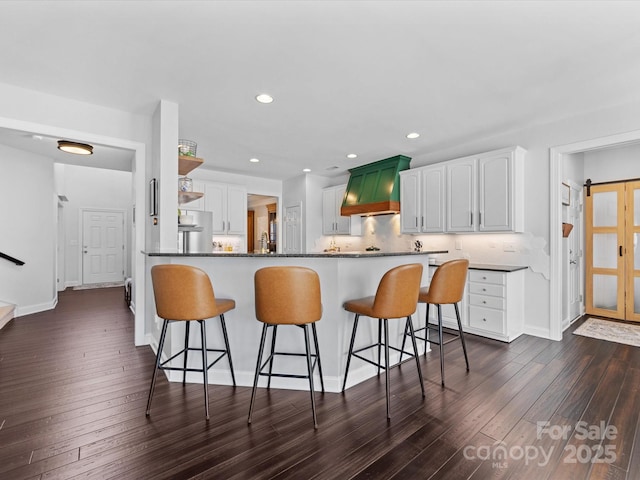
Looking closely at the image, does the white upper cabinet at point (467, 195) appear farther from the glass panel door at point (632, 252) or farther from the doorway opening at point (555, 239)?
the glass panel door at point (632, 252)

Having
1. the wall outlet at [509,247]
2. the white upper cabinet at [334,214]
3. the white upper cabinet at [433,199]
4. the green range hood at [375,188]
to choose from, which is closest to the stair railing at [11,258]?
the white upper cabinet at [334,214]

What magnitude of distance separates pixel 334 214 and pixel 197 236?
9.02ft

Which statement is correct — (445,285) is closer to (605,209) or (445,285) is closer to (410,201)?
(410,201)

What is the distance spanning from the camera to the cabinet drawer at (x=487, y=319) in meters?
3.66

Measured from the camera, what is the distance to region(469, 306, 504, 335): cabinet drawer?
144 inches

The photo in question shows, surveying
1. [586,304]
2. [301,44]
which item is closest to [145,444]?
[301,44]

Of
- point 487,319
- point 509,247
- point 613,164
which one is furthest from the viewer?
point 613,164

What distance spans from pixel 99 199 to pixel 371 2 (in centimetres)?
885

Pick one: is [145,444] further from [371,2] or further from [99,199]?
[99,199]

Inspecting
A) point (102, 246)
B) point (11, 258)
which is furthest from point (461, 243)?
point (102, 246)

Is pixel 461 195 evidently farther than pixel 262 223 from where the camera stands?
No

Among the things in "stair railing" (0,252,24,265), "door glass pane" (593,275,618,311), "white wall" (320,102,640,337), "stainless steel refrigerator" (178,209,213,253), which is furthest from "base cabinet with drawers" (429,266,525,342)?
"stair railing" (0,252,24,265)

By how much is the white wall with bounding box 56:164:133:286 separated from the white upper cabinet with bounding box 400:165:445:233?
7433 millimetres

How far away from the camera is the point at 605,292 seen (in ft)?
15.3
